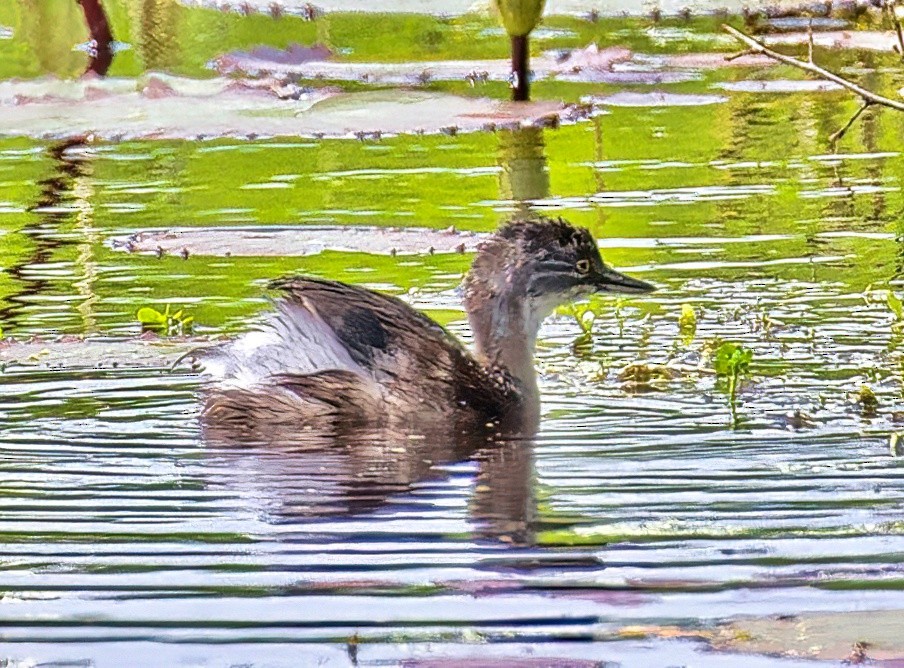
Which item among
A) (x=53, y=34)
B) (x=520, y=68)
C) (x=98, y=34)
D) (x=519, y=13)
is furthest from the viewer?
(x=53, y=34)

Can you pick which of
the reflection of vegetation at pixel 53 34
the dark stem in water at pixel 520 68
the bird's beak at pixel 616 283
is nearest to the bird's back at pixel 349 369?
the bird's beak at pixel 616 283

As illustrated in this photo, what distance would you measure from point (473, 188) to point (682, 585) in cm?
727

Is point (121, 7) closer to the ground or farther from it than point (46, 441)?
farther from it

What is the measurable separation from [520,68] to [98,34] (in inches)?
185

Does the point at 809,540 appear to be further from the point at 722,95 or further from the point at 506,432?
the point at 722,95

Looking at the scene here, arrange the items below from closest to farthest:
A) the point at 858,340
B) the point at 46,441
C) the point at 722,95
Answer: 1. the point at 46,441
2. the point at 858,340
3. the point at 722,95

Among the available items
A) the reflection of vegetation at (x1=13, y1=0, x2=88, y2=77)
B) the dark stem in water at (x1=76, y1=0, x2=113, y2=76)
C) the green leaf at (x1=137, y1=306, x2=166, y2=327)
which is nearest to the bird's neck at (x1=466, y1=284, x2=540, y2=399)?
the green leaf at (x1=137, y1=306, x2=166, y2=327)

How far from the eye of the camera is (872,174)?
12.0 meters

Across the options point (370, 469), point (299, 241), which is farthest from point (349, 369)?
point (299, 241)

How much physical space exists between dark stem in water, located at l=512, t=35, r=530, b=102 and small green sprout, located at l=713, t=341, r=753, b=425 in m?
8.23

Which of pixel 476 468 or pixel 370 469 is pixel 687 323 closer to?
pixel 476 468

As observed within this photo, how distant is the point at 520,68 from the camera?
15.1 m

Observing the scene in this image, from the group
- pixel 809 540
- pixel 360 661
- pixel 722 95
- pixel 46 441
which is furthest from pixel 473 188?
pixel 360 661

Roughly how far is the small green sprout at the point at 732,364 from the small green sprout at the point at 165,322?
2205 millimetres
